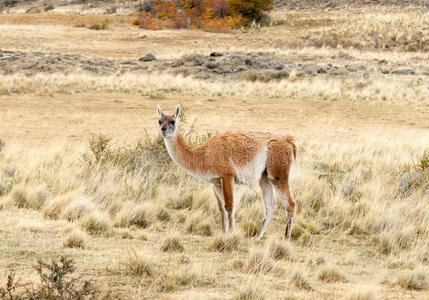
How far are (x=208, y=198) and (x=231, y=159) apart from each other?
7.04 feet

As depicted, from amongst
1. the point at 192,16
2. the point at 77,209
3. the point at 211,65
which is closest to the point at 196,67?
the point at 211,65

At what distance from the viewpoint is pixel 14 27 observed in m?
46.9

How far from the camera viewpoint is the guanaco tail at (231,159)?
22.6 feet

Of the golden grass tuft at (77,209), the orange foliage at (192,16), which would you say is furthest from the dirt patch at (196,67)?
the golden grass tuft at (77,209)

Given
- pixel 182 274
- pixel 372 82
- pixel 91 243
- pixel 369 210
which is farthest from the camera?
pixel 372 82

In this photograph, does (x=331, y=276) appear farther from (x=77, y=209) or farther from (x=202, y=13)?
(x=202, y=13)

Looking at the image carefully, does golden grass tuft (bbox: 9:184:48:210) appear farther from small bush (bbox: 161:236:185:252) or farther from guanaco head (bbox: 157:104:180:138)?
guanaco head (bbox: 157:104:180:138)

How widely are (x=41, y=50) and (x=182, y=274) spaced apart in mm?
33879

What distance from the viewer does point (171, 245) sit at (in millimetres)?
6793

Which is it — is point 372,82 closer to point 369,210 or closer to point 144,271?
point 369,210

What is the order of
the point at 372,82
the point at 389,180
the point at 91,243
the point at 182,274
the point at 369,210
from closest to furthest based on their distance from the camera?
1. the point at 182,274
2. the point at 91,243
3. the point at 369,210
4. the point at 389,180
5. the point at 372,82

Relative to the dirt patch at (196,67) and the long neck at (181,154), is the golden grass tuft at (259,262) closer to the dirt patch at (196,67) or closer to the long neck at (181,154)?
the long neck at (181,154)

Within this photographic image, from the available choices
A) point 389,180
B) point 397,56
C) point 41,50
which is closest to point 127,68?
point 41,50

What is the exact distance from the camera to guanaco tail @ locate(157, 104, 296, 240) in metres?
6.90
